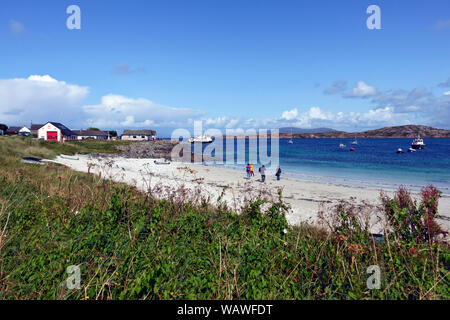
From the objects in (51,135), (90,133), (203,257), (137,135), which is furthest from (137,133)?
(203,257)

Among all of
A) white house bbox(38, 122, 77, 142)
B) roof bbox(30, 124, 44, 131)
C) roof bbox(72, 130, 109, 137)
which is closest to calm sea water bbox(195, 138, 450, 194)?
white house bbox(38, 122, 77, 142)

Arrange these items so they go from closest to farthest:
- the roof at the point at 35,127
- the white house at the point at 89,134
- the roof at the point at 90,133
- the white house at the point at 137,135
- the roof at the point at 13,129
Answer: the roof at the point at 13,129
the roof at the point at 35,127
the white house at the point at 89,134
the roof at the point at 90,133
the white house at the point at 137,135

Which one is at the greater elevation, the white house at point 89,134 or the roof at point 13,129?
the roof at point 13,129

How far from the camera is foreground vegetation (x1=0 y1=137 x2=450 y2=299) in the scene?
326cm

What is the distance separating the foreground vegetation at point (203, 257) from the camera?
326 cm

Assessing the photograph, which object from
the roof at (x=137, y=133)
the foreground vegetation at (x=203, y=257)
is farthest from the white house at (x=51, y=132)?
the foreground vegetation at (x=203, y=257)

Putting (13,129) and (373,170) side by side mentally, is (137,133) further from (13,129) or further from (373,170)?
(373,170)

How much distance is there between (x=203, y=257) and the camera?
4.09 metres

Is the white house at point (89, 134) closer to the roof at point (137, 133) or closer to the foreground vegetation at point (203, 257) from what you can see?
the roof at point (137, 133)

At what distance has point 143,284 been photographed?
10.2ft

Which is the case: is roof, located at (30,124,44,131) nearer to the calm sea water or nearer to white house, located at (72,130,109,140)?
white house, located at (72,130,109,140)
